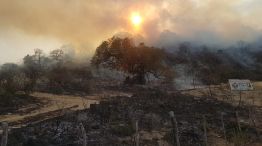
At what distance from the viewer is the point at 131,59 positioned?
5838 cm

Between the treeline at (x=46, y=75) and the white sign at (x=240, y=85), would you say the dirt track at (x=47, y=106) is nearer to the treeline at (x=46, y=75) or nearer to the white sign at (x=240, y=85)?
the treeline at (x=46, y=75)

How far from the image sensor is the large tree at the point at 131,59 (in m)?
58.2

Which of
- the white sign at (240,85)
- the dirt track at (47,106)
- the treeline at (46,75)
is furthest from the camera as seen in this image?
the treeline at (46,75)

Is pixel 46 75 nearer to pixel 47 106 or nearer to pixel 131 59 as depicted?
pixel 131 59

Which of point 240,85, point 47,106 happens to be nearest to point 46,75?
point 47,106

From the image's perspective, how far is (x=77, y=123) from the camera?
33438mm

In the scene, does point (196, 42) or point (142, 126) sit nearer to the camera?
point (142, 126)

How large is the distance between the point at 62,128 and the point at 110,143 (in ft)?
13.1

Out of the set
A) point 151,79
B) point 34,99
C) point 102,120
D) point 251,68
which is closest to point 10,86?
point 34,99

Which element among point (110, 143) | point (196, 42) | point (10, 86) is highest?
point (196, 42)

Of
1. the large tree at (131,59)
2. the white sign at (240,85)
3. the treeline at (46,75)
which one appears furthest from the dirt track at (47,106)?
the large tree at (131,59)

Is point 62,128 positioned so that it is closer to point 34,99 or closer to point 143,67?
point 34,99

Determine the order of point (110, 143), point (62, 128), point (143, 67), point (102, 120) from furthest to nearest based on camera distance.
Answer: point (143, 67), point (102, 120), point (62, 128), point (110, 143)

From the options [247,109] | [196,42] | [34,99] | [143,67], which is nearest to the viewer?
[247,109]
